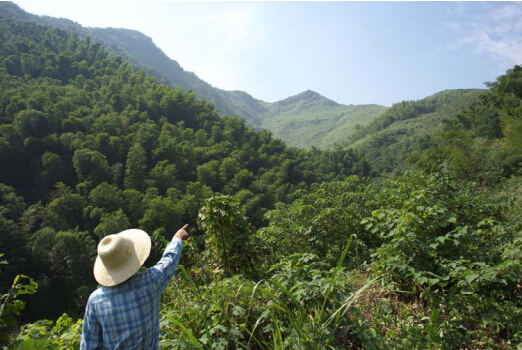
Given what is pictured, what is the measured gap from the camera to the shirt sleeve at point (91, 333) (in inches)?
66.0

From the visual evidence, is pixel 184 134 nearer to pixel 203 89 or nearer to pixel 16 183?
pixel 16 183

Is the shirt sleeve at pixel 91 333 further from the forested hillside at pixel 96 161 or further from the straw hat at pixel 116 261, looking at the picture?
the forested hillside at pixel 96 161

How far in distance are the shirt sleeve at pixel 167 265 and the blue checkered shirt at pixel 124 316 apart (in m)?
0.05

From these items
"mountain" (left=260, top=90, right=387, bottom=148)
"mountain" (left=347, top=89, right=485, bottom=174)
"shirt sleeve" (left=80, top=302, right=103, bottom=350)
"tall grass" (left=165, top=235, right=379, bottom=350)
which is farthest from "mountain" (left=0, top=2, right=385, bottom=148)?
"shirt sleeve" (left=80, top=302, right=103, bottom=350)

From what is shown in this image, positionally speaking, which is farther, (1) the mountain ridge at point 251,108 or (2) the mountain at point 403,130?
(1) the mountain ridge at point 251,108

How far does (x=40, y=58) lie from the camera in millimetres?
64938

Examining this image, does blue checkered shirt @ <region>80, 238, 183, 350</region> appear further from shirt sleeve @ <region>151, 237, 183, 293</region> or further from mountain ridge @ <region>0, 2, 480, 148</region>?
mountain ridge @ <region>0, 2, 480, 148</region>

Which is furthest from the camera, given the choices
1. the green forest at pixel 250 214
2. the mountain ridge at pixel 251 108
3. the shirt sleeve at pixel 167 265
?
the mountain ridge at pixel 251 108

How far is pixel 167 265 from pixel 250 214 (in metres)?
40.1

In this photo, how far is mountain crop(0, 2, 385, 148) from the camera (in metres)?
140

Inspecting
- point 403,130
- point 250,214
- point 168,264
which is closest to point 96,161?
point 250,214

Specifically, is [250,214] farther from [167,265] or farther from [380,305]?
[167,265]

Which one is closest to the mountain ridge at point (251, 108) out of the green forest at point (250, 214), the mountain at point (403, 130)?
the mountain at point (403, 130)

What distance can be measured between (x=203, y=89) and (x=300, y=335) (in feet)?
578
